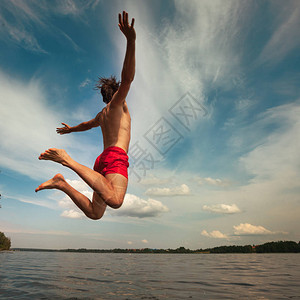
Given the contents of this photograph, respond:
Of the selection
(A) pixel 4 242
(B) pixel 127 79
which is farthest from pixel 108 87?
(A) pixel 4 242

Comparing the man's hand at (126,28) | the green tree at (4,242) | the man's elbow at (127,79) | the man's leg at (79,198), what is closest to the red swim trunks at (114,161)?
the man's leg at (79,198)

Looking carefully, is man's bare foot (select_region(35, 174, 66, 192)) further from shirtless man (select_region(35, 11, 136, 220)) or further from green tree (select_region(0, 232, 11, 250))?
green tree (select_region(0, 232, 11, 250))

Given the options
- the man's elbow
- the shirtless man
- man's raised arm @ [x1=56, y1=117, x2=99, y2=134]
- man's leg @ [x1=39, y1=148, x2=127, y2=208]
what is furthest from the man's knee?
the man's elbow

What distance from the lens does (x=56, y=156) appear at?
416 cm

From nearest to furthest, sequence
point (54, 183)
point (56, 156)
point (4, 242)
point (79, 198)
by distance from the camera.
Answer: point (56, 156)
point (54, 183)
point (79, 198)
point (4, 242)

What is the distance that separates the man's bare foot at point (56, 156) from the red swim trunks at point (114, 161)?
2.21 ft

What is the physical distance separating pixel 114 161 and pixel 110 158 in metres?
0.11

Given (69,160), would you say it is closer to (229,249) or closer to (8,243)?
→ (8,243)

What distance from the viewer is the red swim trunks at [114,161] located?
14.3ft

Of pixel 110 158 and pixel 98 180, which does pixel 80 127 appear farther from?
pixel 98 180

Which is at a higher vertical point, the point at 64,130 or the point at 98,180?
the point at 64,130

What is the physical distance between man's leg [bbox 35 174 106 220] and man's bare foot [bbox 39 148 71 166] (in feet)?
1.19

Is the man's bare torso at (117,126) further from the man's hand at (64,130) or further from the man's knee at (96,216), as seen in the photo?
the man's hand at (64,130)

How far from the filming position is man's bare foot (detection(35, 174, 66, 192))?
4223 mm
